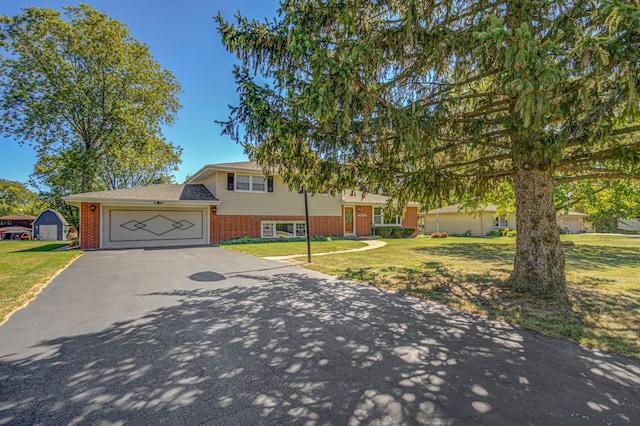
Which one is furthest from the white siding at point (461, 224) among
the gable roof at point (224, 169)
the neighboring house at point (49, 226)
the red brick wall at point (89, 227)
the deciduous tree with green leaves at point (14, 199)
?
the deciduous tree with green leaves at point (14, 199)

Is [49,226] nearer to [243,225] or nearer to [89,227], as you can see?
[89,227]

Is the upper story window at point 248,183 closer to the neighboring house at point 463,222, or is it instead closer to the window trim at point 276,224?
the window trim at point 276,224

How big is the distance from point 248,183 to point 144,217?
606cm

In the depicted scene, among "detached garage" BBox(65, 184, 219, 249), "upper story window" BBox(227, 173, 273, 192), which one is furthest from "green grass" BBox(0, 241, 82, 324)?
"upper story window" BBox(227, 173, 273, 192)

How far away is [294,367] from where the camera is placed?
3029 millimetres

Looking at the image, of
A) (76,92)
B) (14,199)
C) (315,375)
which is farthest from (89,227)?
(14,199)

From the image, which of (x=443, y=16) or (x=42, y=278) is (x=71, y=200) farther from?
(x=443, y=16)

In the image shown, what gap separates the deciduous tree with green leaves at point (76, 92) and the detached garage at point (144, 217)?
25.0 ft

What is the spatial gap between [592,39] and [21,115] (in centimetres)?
2952

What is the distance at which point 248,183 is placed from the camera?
61.8 feet

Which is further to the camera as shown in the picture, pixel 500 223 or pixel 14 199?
pixel 14 199

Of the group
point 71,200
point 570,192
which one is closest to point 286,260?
point 71,200

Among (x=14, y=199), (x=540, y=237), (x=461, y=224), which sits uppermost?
(x=14, y=199)

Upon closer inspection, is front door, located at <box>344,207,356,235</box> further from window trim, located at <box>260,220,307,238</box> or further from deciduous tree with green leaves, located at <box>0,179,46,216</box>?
deciduous tree with green leaves, located at <box>0,179,46,216</box>
